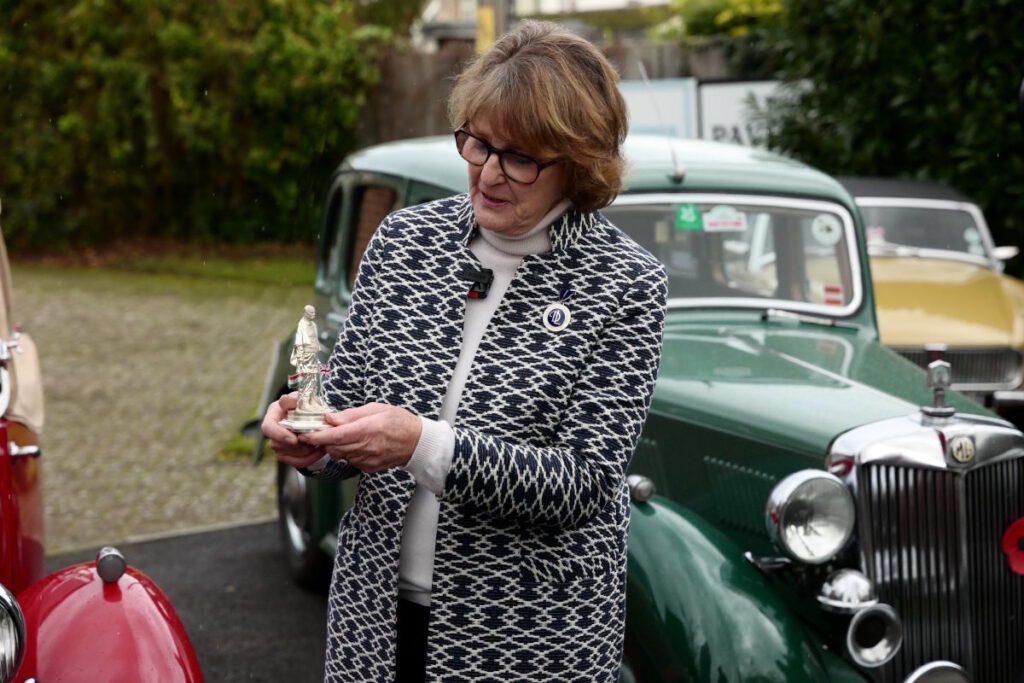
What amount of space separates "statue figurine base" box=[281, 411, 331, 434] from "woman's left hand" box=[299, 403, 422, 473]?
1 centimetres

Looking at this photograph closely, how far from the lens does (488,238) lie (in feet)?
7.57

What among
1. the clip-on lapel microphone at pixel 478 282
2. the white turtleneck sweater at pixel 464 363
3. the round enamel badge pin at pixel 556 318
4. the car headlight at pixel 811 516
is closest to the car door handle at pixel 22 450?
the white turtleneck sweater at pixel 464 363

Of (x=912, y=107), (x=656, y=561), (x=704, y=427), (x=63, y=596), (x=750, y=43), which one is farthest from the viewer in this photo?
(x=750, y=43)

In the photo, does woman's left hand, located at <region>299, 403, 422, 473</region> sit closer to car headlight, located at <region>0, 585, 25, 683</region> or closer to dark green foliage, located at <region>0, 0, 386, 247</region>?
car headlight, located at <region>0, 585, 25, 683</region>

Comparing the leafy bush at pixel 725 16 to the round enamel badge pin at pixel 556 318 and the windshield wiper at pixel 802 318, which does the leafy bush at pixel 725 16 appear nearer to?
the windshield wiper at pixel 802 318

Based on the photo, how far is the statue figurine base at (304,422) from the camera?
204 cm

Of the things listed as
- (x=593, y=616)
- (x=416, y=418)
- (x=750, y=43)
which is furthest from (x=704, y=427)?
(x=750, y=43)

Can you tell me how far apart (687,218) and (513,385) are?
2.57 m

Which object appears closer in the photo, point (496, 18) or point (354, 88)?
point (496, 18)

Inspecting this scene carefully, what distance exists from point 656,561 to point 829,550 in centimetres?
51

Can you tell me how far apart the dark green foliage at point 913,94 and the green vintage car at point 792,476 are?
5.38m

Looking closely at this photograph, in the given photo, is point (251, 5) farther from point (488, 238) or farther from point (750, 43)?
point (488, 238)

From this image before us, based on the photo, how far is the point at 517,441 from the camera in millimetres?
2193

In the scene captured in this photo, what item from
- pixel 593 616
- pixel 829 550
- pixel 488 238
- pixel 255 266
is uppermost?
pixel 488 238
